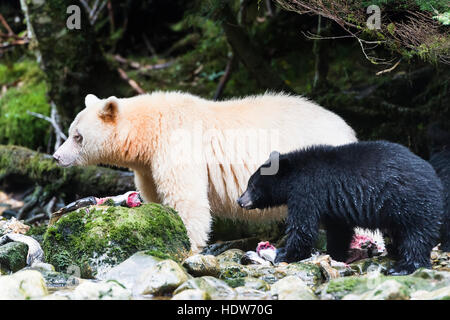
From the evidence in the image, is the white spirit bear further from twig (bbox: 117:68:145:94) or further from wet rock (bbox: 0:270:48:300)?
twig (bbox: 117:68:145:94)

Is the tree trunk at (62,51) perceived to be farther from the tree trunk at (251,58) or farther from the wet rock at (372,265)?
the wet rock at (372,265)

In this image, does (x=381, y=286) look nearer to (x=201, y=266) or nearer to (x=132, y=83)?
(x=201, y=266)

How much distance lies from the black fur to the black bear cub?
2.79 ft

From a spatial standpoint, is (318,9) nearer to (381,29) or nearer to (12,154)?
(381,29)

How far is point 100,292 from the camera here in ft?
14.4

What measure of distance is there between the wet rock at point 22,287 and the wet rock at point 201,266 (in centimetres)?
125

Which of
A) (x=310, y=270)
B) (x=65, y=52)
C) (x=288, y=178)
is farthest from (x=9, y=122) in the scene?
(x=310, y=270)

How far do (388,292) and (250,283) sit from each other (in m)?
1.19

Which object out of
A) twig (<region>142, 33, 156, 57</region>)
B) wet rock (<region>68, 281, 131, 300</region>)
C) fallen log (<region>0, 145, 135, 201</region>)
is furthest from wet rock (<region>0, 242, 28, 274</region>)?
twig (<region>142, 33, 156, 57</region>)

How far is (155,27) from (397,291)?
12.4 m

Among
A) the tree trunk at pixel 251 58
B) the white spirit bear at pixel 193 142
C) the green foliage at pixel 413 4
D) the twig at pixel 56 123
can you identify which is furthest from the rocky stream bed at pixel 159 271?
the twig at pixel 56 123

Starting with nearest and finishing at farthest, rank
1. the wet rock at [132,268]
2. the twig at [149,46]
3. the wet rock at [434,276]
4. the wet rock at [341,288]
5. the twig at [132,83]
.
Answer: the wet rock at [341,288], the wet rock at [434,276], the wet rock at [132,268], the twig at [132,83], the twig at [149,46]

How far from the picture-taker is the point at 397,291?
13.8 feet

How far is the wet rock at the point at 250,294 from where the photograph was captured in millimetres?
4574
